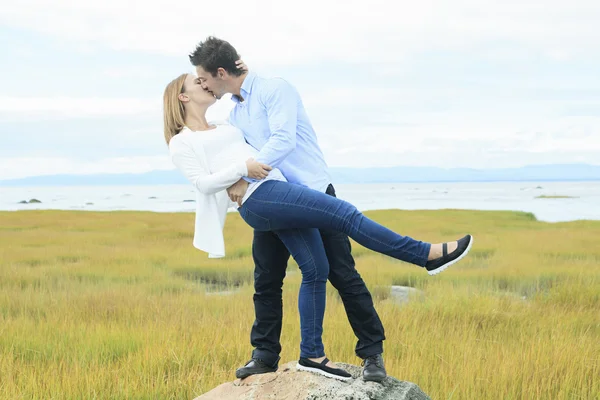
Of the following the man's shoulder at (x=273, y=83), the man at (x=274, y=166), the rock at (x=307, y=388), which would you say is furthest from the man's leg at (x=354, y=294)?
the man's shoulder at (x=273, y=83)

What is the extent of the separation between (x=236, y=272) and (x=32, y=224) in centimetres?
1246

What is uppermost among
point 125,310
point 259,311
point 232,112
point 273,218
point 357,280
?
point 232,112

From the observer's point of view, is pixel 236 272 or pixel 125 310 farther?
pixel 236 272

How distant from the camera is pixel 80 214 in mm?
24688

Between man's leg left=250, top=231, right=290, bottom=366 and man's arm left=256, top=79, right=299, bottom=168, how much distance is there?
61 cm

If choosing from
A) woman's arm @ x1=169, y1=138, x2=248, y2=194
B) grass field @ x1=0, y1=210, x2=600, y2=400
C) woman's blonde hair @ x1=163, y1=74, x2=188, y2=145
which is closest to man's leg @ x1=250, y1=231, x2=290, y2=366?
woman's arm @ x1=169, y1=138, x2=248, y2=194

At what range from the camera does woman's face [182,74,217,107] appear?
3.63 meters

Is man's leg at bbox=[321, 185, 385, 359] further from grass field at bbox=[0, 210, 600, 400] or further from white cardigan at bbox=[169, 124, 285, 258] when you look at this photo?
grass field at bbox=[0, 210, 600, 400]

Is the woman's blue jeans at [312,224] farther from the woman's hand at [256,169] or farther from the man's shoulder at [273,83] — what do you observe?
the man's shoulder at [273,83]

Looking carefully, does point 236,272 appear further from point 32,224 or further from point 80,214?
point 80,214

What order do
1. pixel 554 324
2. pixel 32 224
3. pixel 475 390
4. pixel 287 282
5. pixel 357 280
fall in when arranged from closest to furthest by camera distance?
pixel 357 280
pixel 475 390
pixel 554 324
pixel 287 282
pixel 32 224

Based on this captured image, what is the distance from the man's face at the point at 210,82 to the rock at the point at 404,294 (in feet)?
15.4

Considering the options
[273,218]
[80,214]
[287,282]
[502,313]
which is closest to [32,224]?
[80,214]

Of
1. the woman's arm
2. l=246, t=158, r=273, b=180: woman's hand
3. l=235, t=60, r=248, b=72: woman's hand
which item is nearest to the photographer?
l=246, t=158, r=273, b=180: woman's hand
